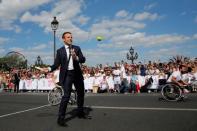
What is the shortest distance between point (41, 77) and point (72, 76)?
2017 centimetres

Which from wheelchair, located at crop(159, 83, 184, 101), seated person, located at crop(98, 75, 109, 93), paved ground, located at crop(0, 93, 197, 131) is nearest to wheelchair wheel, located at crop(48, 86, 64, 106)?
paved ground, located at crop(0, 93, 197, 131)

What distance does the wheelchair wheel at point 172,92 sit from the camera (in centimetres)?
1410

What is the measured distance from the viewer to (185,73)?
20.7m

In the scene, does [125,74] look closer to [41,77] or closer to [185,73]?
[185,73]

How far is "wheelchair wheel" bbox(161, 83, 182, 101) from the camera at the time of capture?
14.1 metres

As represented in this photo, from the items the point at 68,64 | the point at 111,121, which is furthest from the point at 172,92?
the point at 68,64

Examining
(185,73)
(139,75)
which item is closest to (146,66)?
(139,75)

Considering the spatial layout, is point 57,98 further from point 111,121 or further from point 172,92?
point 111,121

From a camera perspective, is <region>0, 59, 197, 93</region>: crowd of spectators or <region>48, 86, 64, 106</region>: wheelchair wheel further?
<region>0, 59, 197, 93</region>: crowd of spectators

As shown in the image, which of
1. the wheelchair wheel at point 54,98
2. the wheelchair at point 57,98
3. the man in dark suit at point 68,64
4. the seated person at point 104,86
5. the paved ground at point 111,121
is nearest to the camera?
the paved ground at point 111,121

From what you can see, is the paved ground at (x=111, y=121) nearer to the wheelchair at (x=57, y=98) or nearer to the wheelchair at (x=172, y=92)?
the wheelchair at (x=57, y=98)

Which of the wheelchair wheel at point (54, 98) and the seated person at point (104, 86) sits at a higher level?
the seated person at point (104, 86)

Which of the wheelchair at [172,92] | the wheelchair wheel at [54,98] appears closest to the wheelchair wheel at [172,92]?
the wheelchair at [172,92]

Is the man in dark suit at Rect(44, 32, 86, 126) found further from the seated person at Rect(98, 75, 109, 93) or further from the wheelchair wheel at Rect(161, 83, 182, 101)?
the seated person at Rect(98, 75, 109, 93)
